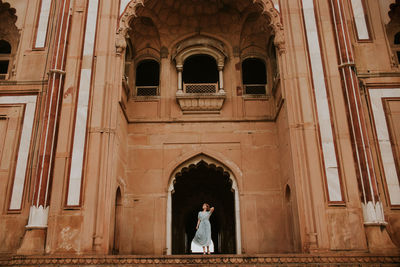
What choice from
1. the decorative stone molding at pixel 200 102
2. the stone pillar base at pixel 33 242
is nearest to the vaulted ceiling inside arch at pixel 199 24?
the decorative stone molding at pixel 200 102

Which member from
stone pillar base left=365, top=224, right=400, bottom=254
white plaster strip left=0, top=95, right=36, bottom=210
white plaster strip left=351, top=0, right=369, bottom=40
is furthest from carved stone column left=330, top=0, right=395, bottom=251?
white plaster strip left=0, top=95, right=36, bottom=210

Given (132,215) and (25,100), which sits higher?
(25,100)

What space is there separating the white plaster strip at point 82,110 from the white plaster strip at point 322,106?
19.3ft

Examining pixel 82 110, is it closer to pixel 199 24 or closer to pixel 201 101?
pixel 201 101

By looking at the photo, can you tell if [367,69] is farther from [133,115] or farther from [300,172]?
[133,115]

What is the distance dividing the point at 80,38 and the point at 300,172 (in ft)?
22.6

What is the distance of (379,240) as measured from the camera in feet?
29.4

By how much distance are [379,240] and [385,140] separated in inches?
118

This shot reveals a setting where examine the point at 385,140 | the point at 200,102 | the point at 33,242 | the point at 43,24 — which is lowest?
the point at 33,242

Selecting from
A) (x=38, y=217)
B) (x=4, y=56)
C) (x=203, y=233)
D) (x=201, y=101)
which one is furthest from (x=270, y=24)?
(x=4, y=56)

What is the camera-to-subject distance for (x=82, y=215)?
9.37 meters

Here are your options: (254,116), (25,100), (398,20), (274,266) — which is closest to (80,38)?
(25,100)

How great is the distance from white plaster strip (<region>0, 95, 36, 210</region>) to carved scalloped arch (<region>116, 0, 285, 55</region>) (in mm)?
3076

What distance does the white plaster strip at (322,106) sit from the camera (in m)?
9.54
